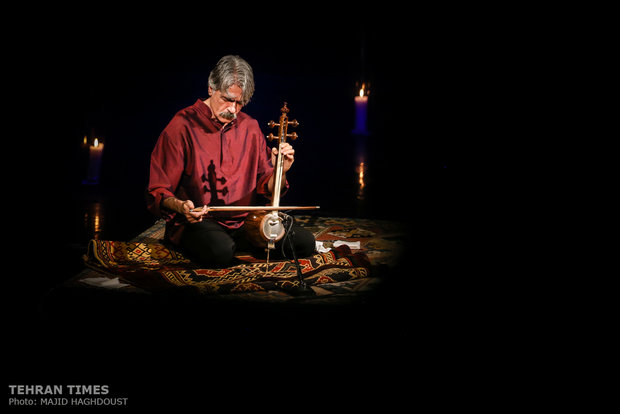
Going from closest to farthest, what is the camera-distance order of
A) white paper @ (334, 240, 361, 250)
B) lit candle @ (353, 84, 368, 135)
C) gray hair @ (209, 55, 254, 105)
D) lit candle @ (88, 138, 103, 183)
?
1. gray hair @ (209, 55, 254, 105)
2. white paper @ (334, 240, 361, 250)
3. lit candle @ (88, 138, 103, 183)
4. lit candle @ (353, 84, 368, 135)

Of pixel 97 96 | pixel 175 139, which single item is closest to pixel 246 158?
pixel 175 139

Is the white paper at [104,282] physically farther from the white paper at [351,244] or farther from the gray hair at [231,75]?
the white paper at [351,244]

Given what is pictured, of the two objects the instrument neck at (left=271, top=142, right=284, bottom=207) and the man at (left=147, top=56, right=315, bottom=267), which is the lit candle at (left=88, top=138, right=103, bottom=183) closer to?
the man at (left=147, top=56, right=315, bottom=267)

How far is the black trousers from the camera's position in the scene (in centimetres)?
312

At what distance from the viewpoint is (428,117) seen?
24.4 feet

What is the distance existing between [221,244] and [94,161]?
2638 mm

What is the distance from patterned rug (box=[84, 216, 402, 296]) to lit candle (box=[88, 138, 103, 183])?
1612 millimetres

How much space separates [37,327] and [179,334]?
1.93ft

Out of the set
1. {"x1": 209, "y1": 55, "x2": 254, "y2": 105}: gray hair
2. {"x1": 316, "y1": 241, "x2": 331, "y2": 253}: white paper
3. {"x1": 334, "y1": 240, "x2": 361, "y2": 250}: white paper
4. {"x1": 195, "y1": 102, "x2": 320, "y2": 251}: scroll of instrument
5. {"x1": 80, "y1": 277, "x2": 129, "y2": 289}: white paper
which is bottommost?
{"x1": 80, "y1": 277, "x2": 129, "y2": 289}: white paper

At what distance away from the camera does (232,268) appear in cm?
318

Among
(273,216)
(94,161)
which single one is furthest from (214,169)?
(94,161)

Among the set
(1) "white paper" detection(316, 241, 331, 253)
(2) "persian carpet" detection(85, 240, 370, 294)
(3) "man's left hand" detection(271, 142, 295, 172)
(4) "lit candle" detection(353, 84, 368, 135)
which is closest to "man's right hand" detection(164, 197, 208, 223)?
(2) "persian carpet" detection(85, 240, 370, 294)

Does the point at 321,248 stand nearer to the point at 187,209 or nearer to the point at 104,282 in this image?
the point at 187,209

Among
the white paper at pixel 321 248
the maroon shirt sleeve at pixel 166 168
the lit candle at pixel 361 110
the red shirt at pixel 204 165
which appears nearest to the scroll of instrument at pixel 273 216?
the red shirt at pixel 204 165
